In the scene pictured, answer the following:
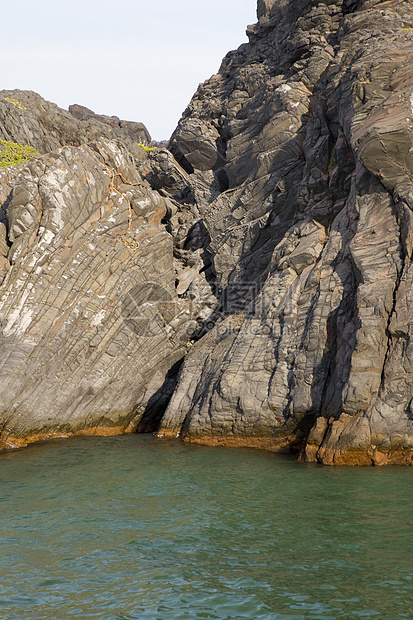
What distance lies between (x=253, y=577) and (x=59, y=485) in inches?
308

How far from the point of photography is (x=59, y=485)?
595 inches

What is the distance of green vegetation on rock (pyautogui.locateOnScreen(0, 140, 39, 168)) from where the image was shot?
33.2 meters

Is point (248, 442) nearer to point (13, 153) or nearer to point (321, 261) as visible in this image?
point (321, 261)

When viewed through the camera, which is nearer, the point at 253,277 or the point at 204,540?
the point at 204,540

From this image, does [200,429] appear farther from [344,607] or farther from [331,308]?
[344,607]

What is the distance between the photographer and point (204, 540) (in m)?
11.1

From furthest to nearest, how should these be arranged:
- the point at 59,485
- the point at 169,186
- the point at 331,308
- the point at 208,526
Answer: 1. the point at 169,186
2. the point at 331,308
3. the point at 59,485
4. the point at 208,526

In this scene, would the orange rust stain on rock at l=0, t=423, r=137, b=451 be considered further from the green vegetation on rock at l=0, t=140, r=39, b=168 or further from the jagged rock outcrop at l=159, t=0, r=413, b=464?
the green vegetation on rock at l=0, t=140, r=39, b=168

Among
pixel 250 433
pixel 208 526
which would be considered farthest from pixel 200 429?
pixel 208 526

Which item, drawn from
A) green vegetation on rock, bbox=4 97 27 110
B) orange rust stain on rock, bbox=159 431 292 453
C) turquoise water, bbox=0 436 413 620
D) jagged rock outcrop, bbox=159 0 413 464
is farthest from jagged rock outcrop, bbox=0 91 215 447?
green vegetation on rock, bbox=4 97 27 110

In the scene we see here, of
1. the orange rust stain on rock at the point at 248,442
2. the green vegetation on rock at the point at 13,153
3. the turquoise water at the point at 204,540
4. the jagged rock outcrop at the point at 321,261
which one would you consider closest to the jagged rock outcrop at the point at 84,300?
the jagged rock outcrop at the point at 321,261

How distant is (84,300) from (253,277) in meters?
8.21

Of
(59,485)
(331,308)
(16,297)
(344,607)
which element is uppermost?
(331,308)

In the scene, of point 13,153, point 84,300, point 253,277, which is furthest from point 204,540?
point 13,153
